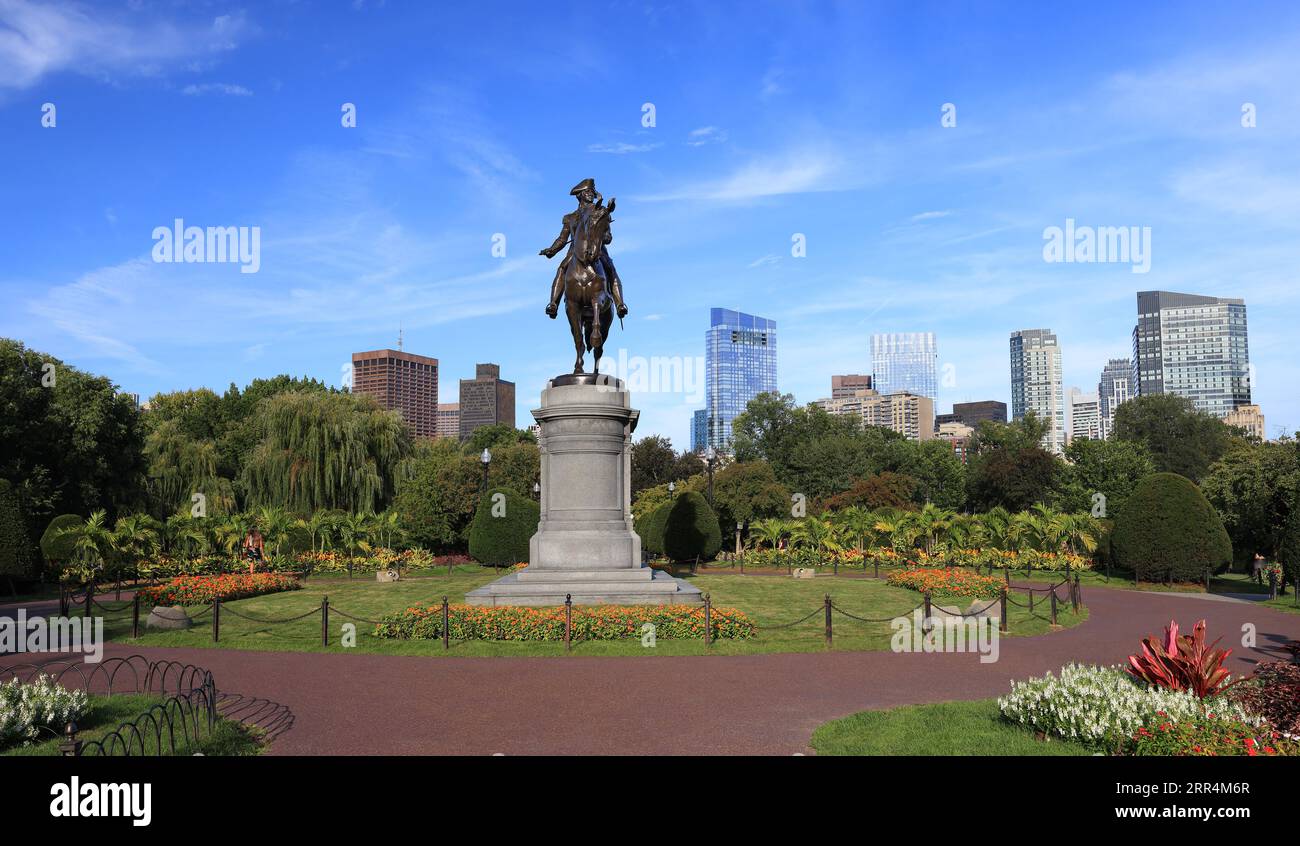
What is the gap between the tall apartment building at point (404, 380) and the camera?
154 m

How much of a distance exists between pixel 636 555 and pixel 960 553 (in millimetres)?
17592

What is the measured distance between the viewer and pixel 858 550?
33844 millimetres

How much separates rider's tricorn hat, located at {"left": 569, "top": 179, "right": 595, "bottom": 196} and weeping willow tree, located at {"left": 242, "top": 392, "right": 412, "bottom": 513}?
933 inches

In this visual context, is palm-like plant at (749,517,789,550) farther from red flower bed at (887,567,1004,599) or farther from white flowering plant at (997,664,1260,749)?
→ white flowering plant at (997,664,1260,749)

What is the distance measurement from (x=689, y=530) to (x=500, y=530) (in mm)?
8703

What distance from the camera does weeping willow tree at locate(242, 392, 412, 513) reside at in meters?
39.3

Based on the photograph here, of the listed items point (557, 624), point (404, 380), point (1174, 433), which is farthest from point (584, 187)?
point (404, 380)

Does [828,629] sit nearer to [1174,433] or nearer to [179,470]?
[179,470]

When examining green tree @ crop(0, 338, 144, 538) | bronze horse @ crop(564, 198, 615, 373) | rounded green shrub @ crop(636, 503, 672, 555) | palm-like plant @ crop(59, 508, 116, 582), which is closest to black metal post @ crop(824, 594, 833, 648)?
bronze horse @ crop(564, 198, 615, 373)

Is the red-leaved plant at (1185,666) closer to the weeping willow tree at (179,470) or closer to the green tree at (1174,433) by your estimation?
the weeping willow tree at (179,470)

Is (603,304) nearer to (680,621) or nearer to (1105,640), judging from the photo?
(680,621)

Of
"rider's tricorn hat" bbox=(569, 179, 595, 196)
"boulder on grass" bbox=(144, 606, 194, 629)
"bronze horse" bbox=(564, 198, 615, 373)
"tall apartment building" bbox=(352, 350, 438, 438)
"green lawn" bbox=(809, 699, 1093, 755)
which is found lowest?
"boulder on grass" bbox=(144, 606, 194, 629)

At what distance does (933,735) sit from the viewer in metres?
8.82
